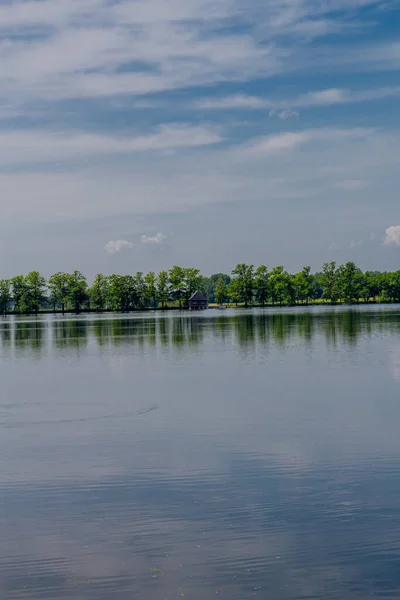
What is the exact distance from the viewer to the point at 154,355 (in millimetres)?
41188

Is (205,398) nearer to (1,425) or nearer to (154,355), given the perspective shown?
(1,425)

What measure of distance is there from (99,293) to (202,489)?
534ft

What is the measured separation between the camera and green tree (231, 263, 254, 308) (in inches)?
6973

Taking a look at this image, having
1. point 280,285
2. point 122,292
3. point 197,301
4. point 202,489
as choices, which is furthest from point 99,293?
point 202,489

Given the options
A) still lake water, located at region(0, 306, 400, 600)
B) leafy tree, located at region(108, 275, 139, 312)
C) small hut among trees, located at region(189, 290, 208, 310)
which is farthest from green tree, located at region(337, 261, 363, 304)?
still lake water, located at region(0, 306, 400, 600)

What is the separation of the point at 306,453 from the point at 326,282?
6676 inches

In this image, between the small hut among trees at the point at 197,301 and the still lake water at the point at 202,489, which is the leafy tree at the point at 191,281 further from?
the still lake water at the point at 202,489

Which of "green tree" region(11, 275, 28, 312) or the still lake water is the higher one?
"green tree" region(11, 275, 28, 312)

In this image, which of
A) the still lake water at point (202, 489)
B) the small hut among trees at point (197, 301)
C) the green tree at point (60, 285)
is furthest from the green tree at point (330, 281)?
the still lake water at point (202, 489)

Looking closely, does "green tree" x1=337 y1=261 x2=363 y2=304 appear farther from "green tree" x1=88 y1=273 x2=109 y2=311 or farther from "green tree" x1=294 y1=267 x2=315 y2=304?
"green tree" x1=88 y1=273 x2=109 y2=311

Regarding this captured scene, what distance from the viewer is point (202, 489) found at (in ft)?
42.1

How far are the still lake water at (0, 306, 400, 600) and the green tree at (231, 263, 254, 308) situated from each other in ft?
488

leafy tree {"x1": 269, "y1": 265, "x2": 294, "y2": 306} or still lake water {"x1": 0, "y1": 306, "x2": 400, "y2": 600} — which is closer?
still lake water {"x1": 0, "y1": 306, "x2": 400, "y2": 600}

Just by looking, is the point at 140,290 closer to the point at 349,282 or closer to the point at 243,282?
the point at 243,282
